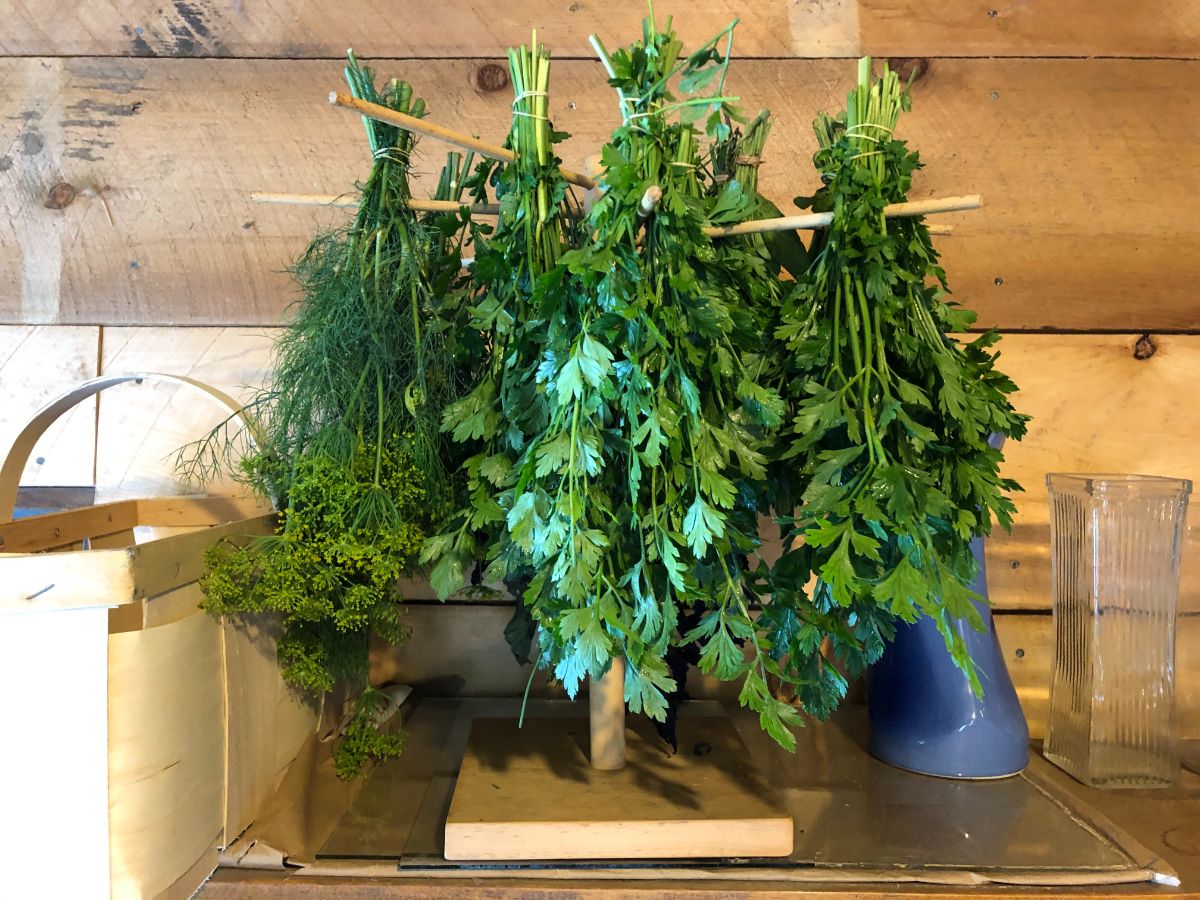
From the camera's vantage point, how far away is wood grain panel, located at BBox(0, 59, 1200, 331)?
3.14 ft

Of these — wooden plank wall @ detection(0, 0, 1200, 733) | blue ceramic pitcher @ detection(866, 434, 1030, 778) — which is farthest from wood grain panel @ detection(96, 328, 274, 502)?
blue ceramic pitcher @ detection(866, 434, 1030, 778)

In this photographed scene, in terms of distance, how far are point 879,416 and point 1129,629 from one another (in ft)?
1.40

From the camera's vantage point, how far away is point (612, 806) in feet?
2.10

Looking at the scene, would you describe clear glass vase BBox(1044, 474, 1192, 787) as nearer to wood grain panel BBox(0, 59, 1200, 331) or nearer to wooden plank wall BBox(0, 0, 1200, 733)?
wooden plank wall BBox(0, 0, 1200, 733)

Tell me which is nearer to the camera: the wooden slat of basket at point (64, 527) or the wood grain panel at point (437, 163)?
the wooden slat of basket at point (64, 527)

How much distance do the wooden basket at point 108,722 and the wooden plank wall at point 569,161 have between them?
0.43 m

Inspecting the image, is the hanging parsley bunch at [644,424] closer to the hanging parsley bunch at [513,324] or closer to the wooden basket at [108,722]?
the hanging parsley bunch at [513,324]

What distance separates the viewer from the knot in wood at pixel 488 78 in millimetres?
958

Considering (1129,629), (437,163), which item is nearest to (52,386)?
(437,163)

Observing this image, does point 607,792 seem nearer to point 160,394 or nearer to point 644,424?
point 644,424

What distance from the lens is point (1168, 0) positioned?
3.15 ft

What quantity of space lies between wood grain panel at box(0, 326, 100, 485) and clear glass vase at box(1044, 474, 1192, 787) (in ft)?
3.60

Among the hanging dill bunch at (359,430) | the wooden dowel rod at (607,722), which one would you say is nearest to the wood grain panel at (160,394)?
the hanging dill bunch at (359,430)

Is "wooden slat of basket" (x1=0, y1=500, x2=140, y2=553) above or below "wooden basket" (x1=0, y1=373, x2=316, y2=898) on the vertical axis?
above
